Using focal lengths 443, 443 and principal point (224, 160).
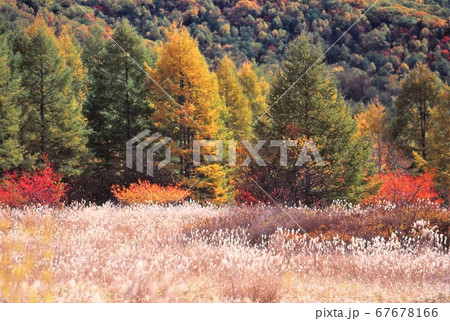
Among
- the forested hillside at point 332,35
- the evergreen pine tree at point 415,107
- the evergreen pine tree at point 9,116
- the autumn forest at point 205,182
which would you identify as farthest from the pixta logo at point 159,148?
the forested hillside at point 332,35

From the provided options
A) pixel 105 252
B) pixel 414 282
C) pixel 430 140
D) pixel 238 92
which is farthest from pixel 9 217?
pixel 238 92

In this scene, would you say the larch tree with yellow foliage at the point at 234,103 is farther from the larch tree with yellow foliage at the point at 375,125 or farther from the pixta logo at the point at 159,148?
the larch tree with yellow foliage at the point at 375,125

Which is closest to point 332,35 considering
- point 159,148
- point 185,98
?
point 159,148

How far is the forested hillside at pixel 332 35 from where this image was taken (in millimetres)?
110312

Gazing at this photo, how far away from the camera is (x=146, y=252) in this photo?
627 centimetres

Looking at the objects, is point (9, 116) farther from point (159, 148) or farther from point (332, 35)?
point (332, 35)

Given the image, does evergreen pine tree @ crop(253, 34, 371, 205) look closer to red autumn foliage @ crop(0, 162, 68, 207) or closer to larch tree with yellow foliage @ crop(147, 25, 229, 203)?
larch tree with yellow foliage @ crop(147, 25, 229, 203)

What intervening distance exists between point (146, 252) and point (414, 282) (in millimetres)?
3557

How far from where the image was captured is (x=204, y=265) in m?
5.90

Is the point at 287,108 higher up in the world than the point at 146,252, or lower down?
lower down

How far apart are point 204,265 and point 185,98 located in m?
17.1

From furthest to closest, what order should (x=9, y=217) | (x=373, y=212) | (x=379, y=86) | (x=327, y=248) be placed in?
(x=379, y=86) → (x=373, y=212) → (x=9, y=217) → (x=327, y=248)

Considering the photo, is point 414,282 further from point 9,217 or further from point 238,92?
point 238,92

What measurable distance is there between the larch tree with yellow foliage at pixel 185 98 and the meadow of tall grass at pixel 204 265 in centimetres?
1349
